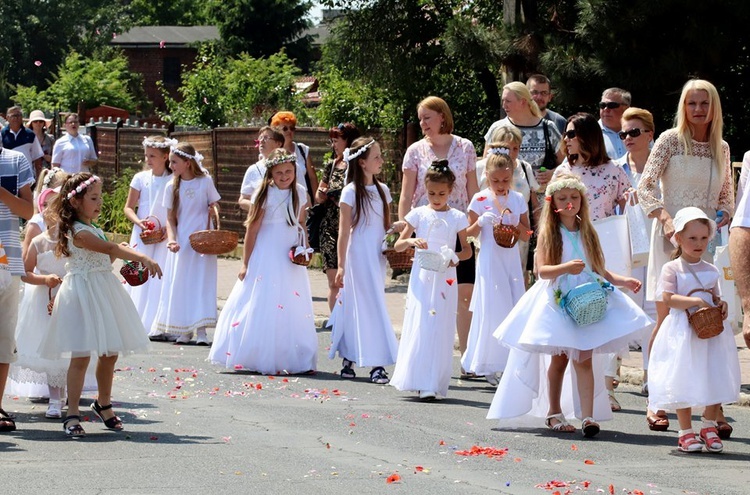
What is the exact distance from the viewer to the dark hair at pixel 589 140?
1031 cm

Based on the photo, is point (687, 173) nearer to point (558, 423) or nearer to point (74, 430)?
point (558, 423)

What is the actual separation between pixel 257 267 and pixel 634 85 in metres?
Answer: 6.16

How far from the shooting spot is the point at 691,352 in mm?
8500

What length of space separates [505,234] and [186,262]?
4.29 meters

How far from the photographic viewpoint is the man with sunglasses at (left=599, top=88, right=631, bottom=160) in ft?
38.5

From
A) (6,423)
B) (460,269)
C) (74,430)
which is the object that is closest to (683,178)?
(460,269)

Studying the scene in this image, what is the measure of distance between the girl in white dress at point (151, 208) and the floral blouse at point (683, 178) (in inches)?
227

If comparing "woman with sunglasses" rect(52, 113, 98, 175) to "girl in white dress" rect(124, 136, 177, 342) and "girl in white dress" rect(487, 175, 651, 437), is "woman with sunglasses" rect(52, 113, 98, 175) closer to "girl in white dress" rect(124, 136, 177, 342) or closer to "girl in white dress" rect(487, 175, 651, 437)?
"girl in white dress" rect(124, 136, 177, 342)

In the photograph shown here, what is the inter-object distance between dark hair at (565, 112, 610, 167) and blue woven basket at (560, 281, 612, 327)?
5.67 ft

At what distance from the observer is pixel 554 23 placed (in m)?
17.8

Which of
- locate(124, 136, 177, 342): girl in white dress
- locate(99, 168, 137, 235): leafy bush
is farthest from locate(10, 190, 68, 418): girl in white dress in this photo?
locate(99, 168, 137, 235): leafy bush

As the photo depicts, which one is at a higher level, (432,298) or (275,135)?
(275,135)

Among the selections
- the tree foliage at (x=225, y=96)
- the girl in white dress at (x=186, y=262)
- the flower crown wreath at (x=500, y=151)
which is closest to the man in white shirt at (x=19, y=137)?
the tree foliage at (x=225, y=96)

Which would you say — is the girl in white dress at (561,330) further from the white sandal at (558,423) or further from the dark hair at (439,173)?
the dark hair at (439,173)
